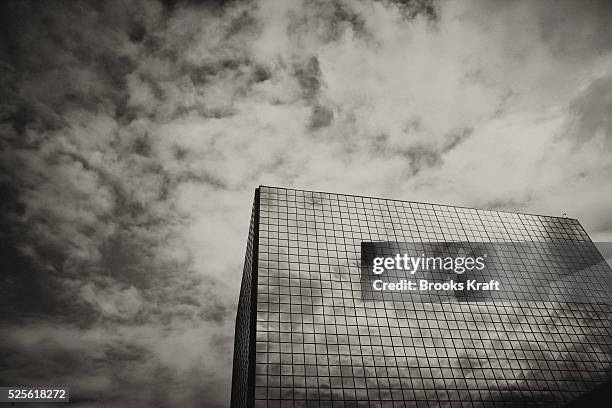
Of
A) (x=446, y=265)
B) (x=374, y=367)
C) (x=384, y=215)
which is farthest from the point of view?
(x=384, y=215)

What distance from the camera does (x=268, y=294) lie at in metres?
33.8

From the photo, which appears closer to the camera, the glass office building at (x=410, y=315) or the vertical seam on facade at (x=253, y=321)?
the vertical seam on facade at (x=253, y=321)

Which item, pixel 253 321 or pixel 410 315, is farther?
pixel 410 315

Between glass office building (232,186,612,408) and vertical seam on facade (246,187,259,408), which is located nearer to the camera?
vertical seam on facade (246,187,259,408)

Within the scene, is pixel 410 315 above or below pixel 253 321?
above

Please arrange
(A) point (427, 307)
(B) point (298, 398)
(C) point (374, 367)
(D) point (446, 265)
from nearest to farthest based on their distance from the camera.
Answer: (B) point (298, 398) < (C) point (374, 367) < (A) point (427, 307) < (D) point (446, 265)

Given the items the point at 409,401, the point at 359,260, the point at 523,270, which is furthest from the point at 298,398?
the point at 523,270

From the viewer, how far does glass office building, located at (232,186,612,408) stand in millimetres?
30328

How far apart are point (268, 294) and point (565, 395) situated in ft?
99.8

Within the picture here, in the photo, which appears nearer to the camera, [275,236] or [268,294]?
[268,294]

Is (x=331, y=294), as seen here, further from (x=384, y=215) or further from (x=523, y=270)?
(x=523, y=270)

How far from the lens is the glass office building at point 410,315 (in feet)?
99.5

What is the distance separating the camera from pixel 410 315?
3584 cm

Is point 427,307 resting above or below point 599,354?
above
